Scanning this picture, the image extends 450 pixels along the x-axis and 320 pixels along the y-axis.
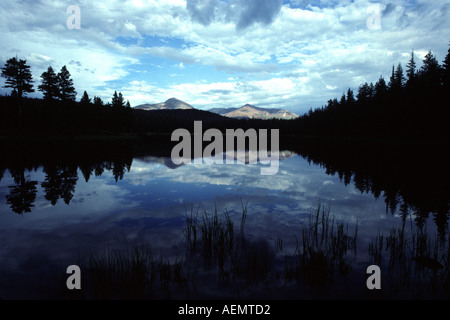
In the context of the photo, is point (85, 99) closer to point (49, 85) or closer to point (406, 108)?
point (49, 85)

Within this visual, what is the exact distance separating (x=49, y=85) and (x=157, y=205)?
72.7 metres

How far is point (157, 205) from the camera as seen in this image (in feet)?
54.3

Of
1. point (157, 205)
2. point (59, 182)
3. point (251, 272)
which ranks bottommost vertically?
point (251, 272)

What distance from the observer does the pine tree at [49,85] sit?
6750cm

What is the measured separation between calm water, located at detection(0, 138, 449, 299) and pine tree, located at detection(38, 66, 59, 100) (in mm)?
49759

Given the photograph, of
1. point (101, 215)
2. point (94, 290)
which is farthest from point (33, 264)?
point (101, 215)

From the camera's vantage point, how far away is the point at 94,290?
23.0ft

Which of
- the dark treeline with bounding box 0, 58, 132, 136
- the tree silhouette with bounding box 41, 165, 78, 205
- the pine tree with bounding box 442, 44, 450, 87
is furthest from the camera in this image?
the dark treeline with bounding box 0, 58, 132, 136

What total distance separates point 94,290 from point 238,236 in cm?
605

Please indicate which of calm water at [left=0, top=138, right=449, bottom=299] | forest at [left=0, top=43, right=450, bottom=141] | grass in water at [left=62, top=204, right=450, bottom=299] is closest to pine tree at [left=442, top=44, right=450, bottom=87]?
forest at [left=0, top=43, right=450, bottom=141]

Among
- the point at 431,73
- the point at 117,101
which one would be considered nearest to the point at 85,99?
the point at 117,101

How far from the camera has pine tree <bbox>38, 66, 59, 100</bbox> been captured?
6750 cm

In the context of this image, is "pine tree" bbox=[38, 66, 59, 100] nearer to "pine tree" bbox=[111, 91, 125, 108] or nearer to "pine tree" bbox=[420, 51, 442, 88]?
"pine tree" bbox=[111, 91, 125, 108]
